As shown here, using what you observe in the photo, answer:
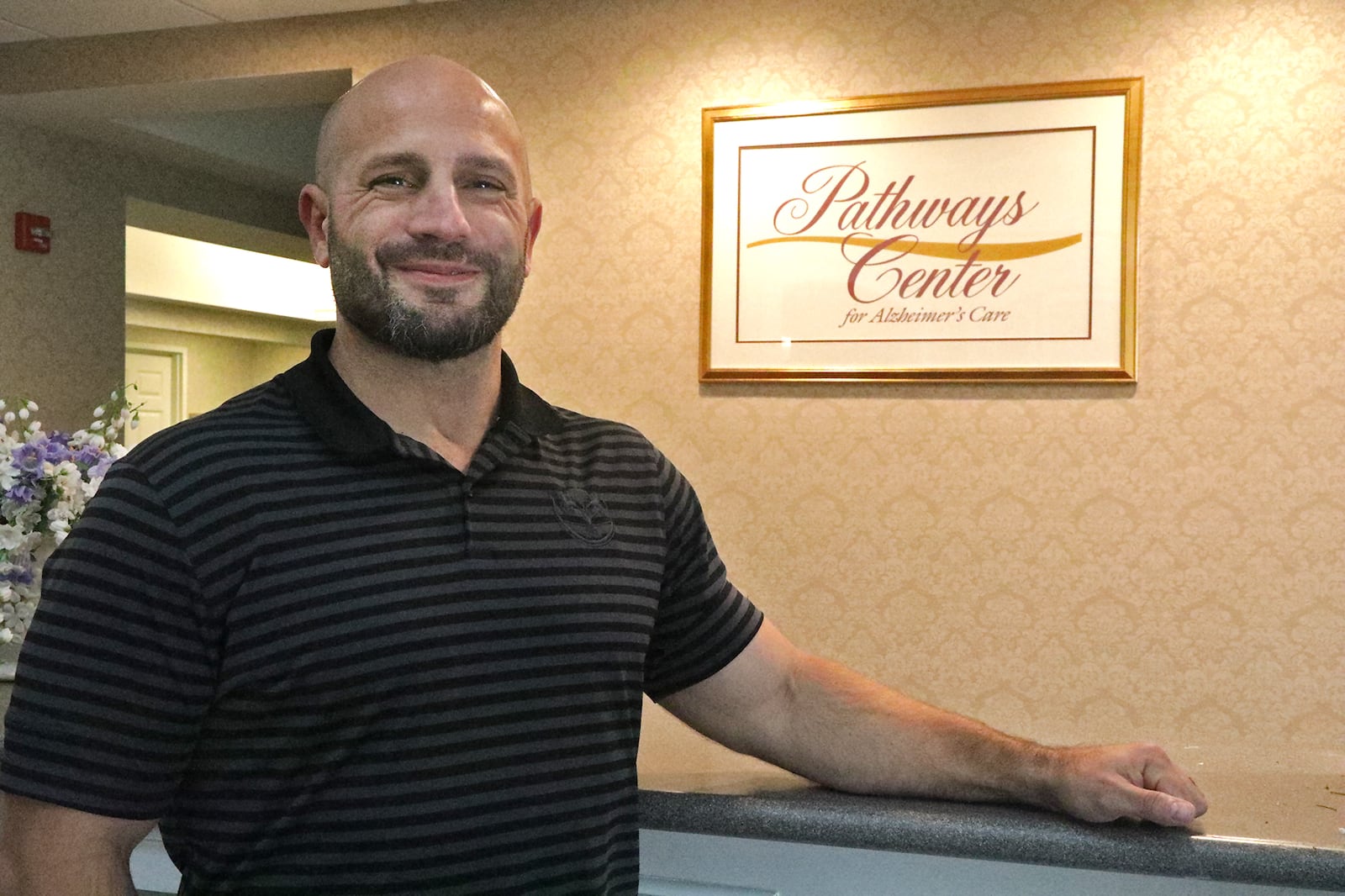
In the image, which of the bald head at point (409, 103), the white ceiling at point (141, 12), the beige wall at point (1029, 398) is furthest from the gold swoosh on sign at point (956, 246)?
the bald head at point (409, 103)

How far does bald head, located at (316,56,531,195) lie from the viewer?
46.7 inches

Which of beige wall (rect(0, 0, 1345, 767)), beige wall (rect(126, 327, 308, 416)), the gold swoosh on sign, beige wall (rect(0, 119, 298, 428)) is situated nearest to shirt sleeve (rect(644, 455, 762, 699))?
beige wall (rect(0, 0, 1345, 767))

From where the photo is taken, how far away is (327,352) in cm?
120

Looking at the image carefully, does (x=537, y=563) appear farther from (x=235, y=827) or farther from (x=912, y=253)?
(x=912, y=253)

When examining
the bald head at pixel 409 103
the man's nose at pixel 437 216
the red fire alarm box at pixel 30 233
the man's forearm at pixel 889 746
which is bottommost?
the man's forearm at pixel 889 746

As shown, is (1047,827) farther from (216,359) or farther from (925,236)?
(216,359)

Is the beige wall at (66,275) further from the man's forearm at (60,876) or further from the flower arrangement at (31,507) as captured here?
the man's forearm at (60,876)

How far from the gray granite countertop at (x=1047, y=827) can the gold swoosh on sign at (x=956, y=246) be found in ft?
6.94

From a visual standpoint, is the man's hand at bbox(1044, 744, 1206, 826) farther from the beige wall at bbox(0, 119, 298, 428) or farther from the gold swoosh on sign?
the beige wall at bbox(0, 119, 298, 428)

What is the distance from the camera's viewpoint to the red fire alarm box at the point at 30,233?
15.0ft

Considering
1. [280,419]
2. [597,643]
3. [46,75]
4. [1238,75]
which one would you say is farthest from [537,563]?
[46,75]

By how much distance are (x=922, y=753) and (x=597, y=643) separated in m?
0.33

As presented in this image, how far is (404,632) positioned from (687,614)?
1.10 feet

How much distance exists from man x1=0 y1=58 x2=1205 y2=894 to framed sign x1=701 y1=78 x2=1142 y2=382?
216cm
